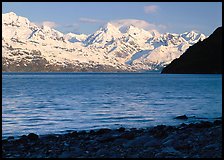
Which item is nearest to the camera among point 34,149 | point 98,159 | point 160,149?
point 98,159

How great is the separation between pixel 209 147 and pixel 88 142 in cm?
891

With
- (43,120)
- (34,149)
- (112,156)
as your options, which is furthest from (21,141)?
(43,120)

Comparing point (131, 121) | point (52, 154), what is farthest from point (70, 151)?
point (131, 121)

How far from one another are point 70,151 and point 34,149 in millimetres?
2724

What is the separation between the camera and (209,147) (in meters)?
19.9

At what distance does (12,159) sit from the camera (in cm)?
2031

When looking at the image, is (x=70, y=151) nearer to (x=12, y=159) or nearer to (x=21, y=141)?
(x=12, y=159)

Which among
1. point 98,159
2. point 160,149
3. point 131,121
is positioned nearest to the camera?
point 98,159

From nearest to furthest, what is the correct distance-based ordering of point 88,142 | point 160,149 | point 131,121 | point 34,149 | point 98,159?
point 98,159
point 160,149
point 34,149
point 88,142
point 131,121

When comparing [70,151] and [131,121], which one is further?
[131,121]

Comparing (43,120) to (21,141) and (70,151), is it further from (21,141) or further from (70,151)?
(70,151)

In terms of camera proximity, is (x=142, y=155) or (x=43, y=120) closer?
(x=142, y=155)

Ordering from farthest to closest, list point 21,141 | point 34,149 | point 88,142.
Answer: point 21,141 < point 88,142 < point 34,149

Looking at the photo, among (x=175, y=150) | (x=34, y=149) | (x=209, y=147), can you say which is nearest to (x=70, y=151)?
(x=34, y=149)
